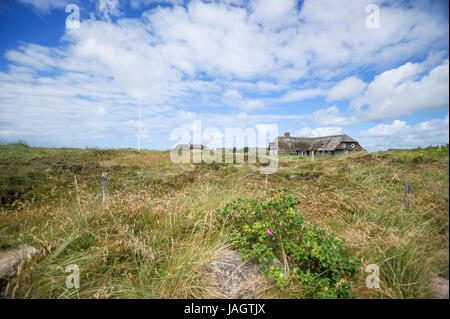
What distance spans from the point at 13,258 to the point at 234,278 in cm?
280

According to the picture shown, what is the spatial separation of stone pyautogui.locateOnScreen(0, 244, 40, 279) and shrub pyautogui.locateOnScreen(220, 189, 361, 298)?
2.66 m

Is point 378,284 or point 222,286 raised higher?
point 378,284

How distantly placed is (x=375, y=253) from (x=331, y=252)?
0.70m

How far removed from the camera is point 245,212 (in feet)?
10.8

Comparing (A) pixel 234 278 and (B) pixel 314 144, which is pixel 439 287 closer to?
(A) pixel 234 278

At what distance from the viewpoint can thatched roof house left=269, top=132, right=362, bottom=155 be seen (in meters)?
30.9

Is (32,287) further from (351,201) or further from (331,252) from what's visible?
(351,201)

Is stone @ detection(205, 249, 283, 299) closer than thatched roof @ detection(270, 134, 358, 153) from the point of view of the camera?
Yes

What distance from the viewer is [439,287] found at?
5.25 feet

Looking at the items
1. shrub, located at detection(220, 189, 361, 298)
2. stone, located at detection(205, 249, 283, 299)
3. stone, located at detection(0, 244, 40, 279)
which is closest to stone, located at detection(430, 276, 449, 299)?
shrub, located at detection(220, 189, 361, 298)

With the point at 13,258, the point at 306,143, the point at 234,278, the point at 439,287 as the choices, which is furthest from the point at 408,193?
the point at 306,143

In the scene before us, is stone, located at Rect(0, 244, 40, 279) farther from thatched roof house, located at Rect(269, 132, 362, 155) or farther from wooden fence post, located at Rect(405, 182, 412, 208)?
thatched roof house, located at Rect(269, 132, 362, 155)
